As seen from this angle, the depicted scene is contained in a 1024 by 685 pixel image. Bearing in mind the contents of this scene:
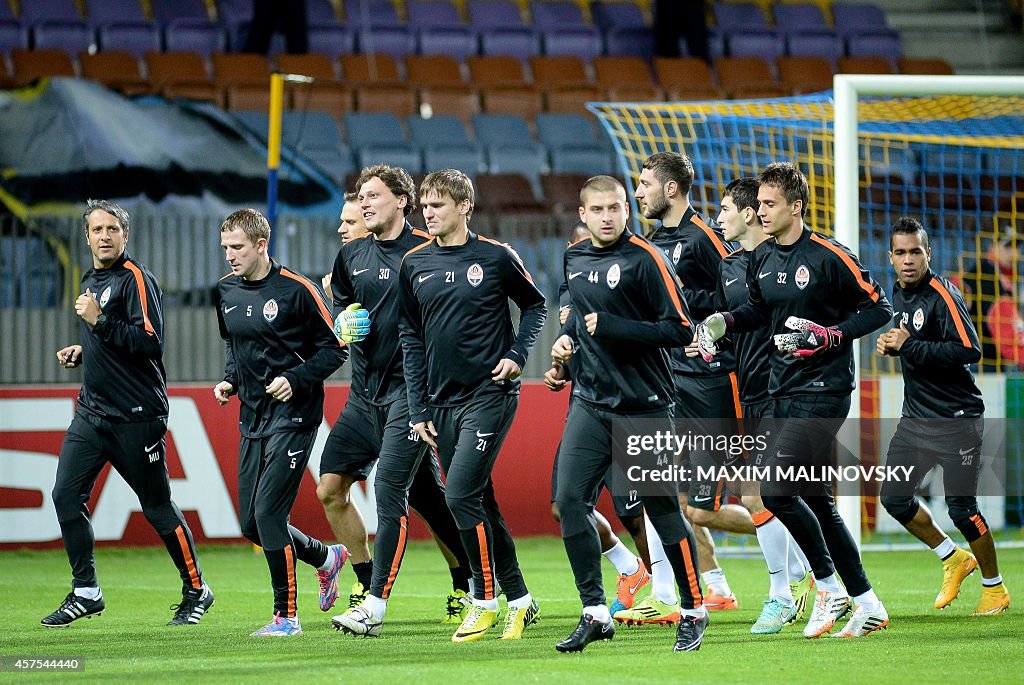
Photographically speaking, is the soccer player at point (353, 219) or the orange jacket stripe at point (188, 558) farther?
the soccer player at point (353, 219)

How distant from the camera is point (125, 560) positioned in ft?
38.0

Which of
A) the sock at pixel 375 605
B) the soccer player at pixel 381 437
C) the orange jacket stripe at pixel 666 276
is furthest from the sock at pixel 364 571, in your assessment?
the orange jacket stripe at pixel 666 276

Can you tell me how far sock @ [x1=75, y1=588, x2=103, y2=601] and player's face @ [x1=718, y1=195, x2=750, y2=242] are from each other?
4065 mm

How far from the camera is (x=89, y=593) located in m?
→ 7.96

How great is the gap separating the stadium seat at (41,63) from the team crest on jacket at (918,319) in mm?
12401

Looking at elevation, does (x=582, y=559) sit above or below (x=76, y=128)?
below

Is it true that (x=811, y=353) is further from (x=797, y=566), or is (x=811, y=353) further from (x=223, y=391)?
(x=223, y=391)

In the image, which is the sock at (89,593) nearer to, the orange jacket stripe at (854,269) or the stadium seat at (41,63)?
the orange jacket stripe at (854,269)

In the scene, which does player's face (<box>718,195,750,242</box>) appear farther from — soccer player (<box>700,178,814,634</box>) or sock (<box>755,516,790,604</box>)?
sock (<box>755,516,790,604</box>)

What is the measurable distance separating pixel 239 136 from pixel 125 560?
516cm

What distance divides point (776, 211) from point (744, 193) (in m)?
1.10

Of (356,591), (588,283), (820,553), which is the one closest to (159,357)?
(356,591)

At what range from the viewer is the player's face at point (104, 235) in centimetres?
785

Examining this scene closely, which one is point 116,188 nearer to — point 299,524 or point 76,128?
point 76,128
